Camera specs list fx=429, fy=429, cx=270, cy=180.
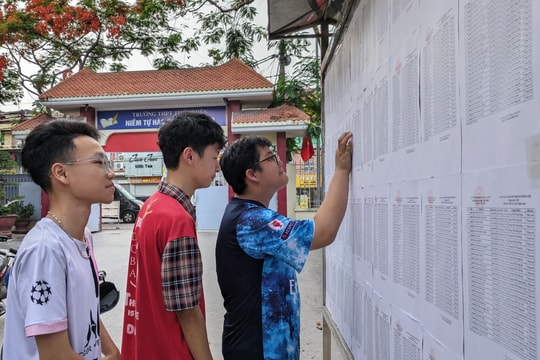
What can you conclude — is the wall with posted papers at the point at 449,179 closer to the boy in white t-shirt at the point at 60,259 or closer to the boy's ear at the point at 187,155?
the boy's ear at the point at 187,155

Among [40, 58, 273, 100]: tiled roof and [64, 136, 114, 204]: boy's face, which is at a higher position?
[40, 58, 273, 100]: tiled roof

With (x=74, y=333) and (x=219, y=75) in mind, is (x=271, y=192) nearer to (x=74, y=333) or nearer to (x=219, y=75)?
(x=74, y=333)

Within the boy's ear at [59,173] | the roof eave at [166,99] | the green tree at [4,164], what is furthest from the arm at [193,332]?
the green tree at [4,164]

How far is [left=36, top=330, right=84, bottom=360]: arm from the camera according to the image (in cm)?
111

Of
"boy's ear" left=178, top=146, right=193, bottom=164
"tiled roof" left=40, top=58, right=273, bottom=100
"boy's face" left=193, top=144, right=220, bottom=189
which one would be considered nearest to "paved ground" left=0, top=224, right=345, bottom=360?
"boy's face" left=193, top=144, right=220, bottom=189

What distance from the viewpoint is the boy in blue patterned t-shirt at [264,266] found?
1470mm

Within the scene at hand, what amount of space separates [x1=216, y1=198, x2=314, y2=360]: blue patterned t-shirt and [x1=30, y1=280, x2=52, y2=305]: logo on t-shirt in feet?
2.09

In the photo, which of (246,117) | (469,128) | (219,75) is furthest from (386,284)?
(219,75)

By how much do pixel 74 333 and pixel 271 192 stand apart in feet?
2.83

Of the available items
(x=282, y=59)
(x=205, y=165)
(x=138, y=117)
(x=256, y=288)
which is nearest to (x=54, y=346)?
(x=256, y=288)

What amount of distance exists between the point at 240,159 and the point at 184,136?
0.24 metres

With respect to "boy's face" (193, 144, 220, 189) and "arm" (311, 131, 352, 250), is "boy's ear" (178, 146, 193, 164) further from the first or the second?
"arm" (311, 131, 352, 250)

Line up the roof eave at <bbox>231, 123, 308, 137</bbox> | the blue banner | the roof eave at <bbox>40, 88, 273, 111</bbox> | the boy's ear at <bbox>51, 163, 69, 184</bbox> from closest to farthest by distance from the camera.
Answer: the boy's ear at <bbox>51, 163, 69, 184</bbox>
the roof eave at <bbox>231, 123, 308, 137</bbox>
the roof eave at <bbox>40, 88, 273, 111</bbox>
the blue banner

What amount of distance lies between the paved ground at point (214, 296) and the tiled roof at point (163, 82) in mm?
3587
